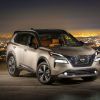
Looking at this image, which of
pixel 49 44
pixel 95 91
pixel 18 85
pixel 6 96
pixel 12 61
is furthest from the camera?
pixel 12 61

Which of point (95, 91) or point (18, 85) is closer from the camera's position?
point (95, 91)

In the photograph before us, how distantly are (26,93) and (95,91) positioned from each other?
192 cm

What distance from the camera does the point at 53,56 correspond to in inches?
615

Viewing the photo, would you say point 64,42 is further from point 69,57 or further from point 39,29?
point 69,57

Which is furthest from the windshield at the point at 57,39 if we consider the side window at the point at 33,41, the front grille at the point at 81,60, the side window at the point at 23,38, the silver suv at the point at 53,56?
the front grille at the point at 81,60

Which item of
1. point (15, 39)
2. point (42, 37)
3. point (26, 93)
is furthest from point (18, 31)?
point (26, 93)

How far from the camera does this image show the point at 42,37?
669 inches

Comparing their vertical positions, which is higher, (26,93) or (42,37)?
(42,37)

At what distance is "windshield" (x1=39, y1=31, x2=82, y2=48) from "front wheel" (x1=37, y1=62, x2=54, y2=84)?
2.59 ft

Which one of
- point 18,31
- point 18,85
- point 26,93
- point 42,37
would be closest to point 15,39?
point 18,31

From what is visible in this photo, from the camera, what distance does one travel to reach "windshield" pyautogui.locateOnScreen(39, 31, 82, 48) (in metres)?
16.8

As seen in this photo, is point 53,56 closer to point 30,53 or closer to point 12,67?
point 30,53

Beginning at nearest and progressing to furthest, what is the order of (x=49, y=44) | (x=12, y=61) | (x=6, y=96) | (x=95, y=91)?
1. (x=6, y=96)
2. (x=95, y=91)
3. (x=49, y=44)
4. (x=12, y=61)

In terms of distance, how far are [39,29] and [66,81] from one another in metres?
2.14
